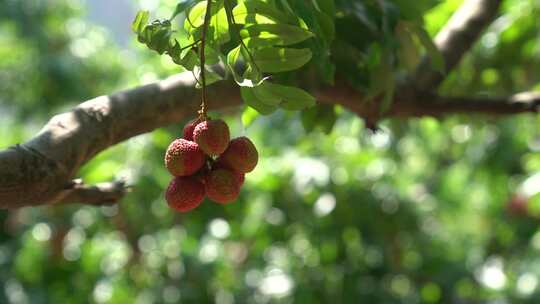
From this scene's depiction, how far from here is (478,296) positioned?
10.6 ft

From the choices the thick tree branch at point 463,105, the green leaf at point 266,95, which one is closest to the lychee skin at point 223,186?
the green leaf at point 266,95

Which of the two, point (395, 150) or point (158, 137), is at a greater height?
point (158, 137)

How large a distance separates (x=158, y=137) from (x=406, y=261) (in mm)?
1195

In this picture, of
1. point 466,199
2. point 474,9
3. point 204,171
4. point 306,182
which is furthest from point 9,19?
point 204,171

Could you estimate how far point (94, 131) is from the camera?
1.17 meters

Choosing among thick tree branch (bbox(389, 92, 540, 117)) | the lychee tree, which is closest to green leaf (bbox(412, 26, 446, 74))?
the lychee tree

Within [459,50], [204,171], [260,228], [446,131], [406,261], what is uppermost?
[204,171]

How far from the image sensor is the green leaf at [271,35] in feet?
3.27

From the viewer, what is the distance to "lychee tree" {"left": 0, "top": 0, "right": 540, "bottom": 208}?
3.25ft

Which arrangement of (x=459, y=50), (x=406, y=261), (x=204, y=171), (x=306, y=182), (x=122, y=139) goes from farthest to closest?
(x=406, y=261) → (x=306, y=182) → (x=459, y=50) → (x=122, y=139) → (x=204, y=171)

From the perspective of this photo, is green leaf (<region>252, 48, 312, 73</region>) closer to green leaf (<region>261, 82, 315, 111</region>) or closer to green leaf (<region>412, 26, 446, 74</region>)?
green leaf (<region>261, 82, 315, 111</region>)

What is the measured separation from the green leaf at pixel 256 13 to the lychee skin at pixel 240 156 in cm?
16

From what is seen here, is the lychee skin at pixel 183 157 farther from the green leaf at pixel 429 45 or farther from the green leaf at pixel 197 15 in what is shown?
the green leaf at pixel 429 45

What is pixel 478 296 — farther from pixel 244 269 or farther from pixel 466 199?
pixel 244 269
